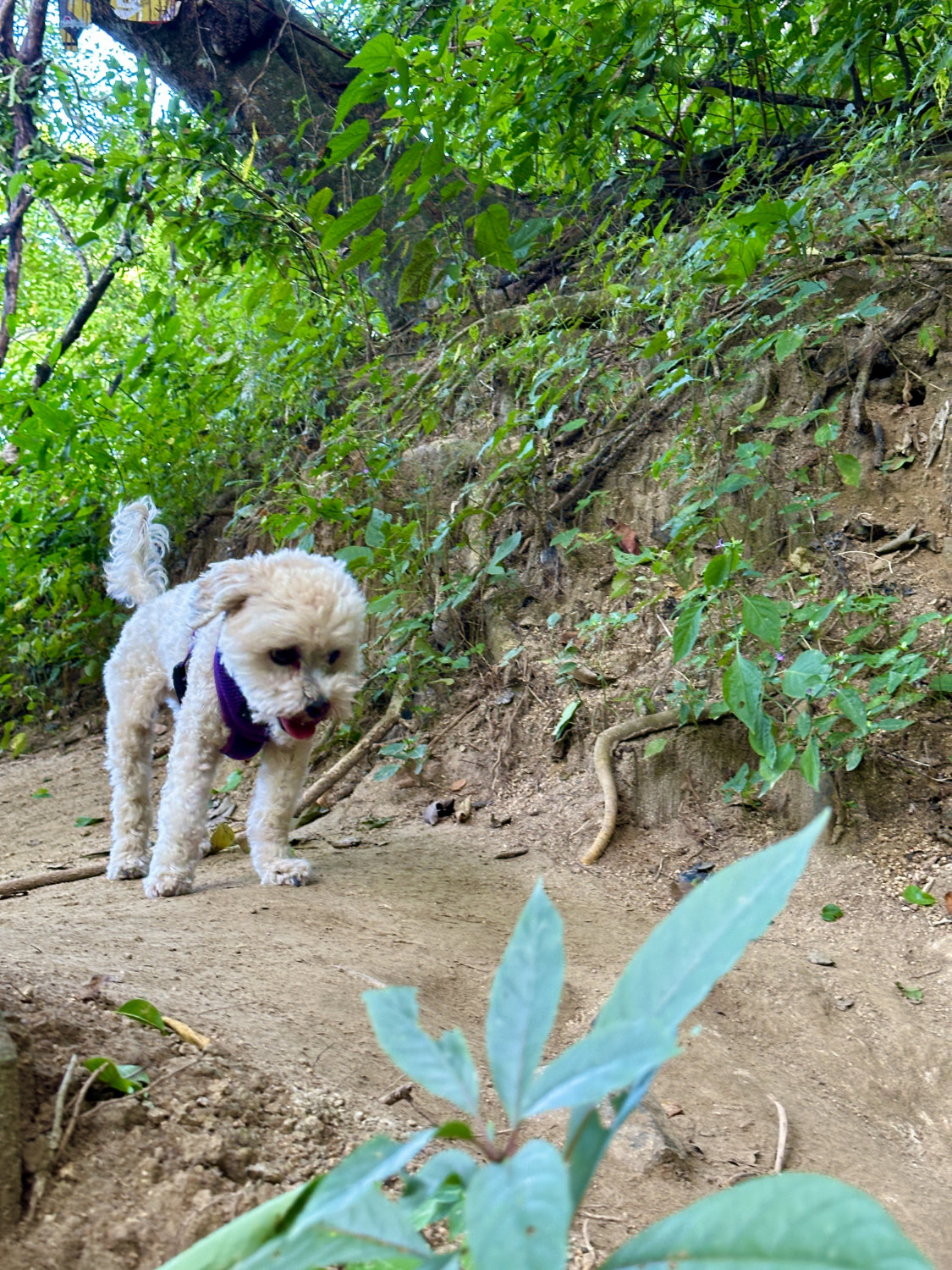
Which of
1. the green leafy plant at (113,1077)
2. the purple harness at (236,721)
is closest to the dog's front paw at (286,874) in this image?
the purple harness at (236,721)

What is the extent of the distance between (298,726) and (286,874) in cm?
57

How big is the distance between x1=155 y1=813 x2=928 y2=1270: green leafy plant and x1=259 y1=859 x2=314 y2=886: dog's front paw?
2930 millimetres

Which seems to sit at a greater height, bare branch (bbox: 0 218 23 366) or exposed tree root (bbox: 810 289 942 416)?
bare branch (bbox: 0 218 23 366)

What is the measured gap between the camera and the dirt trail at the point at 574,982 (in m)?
1.89

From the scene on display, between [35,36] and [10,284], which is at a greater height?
[35,36]

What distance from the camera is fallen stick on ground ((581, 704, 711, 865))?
12.9ft

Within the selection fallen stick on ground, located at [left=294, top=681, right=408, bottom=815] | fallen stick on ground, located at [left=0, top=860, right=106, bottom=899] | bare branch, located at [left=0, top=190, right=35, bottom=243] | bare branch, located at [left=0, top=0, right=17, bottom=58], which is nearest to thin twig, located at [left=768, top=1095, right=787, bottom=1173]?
fallen stick on ground, located at [left=0, top=860, right=106, bottom=899]

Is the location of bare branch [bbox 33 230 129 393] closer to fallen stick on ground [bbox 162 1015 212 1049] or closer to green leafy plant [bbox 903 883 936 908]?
fallen stick on ground [bbox 162 1015 212 1049]

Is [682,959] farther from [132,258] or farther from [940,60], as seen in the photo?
[132,258]

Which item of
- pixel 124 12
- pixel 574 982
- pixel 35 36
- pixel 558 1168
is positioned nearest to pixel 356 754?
pixel 574 982

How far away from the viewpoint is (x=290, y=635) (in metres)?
3.51

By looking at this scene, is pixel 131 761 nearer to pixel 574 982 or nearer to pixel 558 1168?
pixel 574 982

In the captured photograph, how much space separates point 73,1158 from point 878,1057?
2.25 meters

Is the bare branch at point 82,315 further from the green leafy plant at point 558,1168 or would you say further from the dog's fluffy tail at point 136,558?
the green leafy plant at point 558,1168
